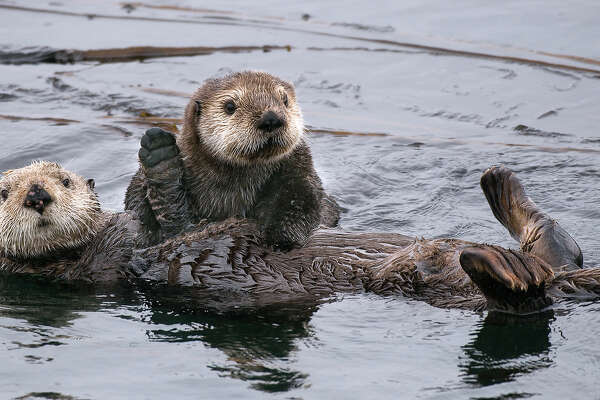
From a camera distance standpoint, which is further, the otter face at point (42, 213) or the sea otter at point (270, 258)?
the otter face at point (42, 213)

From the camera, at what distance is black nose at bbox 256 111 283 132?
484cm

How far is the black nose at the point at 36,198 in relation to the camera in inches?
188

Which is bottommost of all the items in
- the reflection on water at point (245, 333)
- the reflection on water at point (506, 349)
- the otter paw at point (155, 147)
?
the reflection on water at point (245, 333)

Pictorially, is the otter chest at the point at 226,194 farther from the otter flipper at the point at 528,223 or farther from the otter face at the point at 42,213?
the otter flipper at the point at 528,223

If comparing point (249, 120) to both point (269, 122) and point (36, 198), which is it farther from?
point (36, 198)

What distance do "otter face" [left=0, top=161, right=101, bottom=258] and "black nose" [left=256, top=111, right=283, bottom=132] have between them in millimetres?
1183

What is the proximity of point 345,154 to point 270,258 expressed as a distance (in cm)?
320

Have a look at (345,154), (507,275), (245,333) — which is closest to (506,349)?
(507,275)

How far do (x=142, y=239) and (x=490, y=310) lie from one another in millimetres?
2040

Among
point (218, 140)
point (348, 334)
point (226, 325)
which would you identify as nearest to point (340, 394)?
point (348, 334)

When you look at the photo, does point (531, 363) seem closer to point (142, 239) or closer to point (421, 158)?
point (142, 239)

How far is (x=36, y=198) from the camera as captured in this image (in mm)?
4781

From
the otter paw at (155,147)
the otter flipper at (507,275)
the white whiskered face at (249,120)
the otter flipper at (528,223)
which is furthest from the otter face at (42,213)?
the otter flipper at (528,223)

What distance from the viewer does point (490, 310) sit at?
14.0 ft
